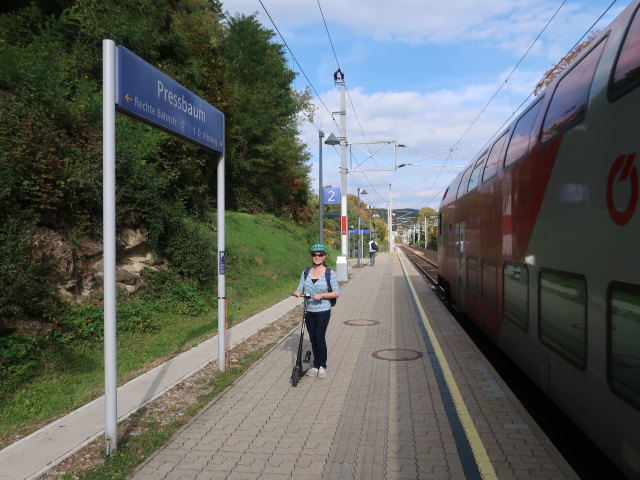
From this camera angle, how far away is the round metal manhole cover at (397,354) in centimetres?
747

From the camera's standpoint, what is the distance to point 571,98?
434cm

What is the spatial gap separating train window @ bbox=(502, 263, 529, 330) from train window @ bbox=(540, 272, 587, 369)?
0.56 metres

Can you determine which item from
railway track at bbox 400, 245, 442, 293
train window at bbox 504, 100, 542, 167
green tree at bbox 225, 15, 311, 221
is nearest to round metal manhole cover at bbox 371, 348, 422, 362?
train window at bbox 504, 100, 542, 167

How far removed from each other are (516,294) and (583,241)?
92.3 inches

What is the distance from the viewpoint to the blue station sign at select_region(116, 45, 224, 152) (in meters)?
4.26

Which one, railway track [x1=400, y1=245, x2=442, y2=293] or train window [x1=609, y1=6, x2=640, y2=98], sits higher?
A: train window [x1=609, y1=6, x2=640, y2=98]

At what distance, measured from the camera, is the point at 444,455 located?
4.01 meters

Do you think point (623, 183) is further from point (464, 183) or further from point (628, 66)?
point (464, 183)

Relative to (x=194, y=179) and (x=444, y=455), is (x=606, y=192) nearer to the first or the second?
(x=444, y=455)

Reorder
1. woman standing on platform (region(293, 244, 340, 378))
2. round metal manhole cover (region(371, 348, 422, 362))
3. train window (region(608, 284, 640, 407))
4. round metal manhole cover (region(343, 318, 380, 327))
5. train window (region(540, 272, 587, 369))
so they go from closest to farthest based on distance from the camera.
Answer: train window (region(608, 284, 640, 407)), train window (region(540, 272, 587, 369)), woman standing on platform (region(293, 244, 340, 378)), round metal manhole cover (region(371, 348, 422, 362)), round metal manhole cover (region(343, 318, 380, 327))

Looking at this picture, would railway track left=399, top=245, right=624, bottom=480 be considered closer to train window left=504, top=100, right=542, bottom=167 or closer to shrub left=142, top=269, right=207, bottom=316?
train window left=504, top=100, right=542, bottom=167

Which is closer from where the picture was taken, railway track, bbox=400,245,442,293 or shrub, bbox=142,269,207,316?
shrub, bbox=142,269,207,316

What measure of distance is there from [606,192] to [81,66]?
12.5 metres

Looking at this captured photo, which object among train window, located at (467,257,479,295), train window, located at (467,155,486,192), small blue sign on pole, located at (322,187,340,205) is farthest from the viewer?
small blue sign on pole, located at (322,187,340,205)
